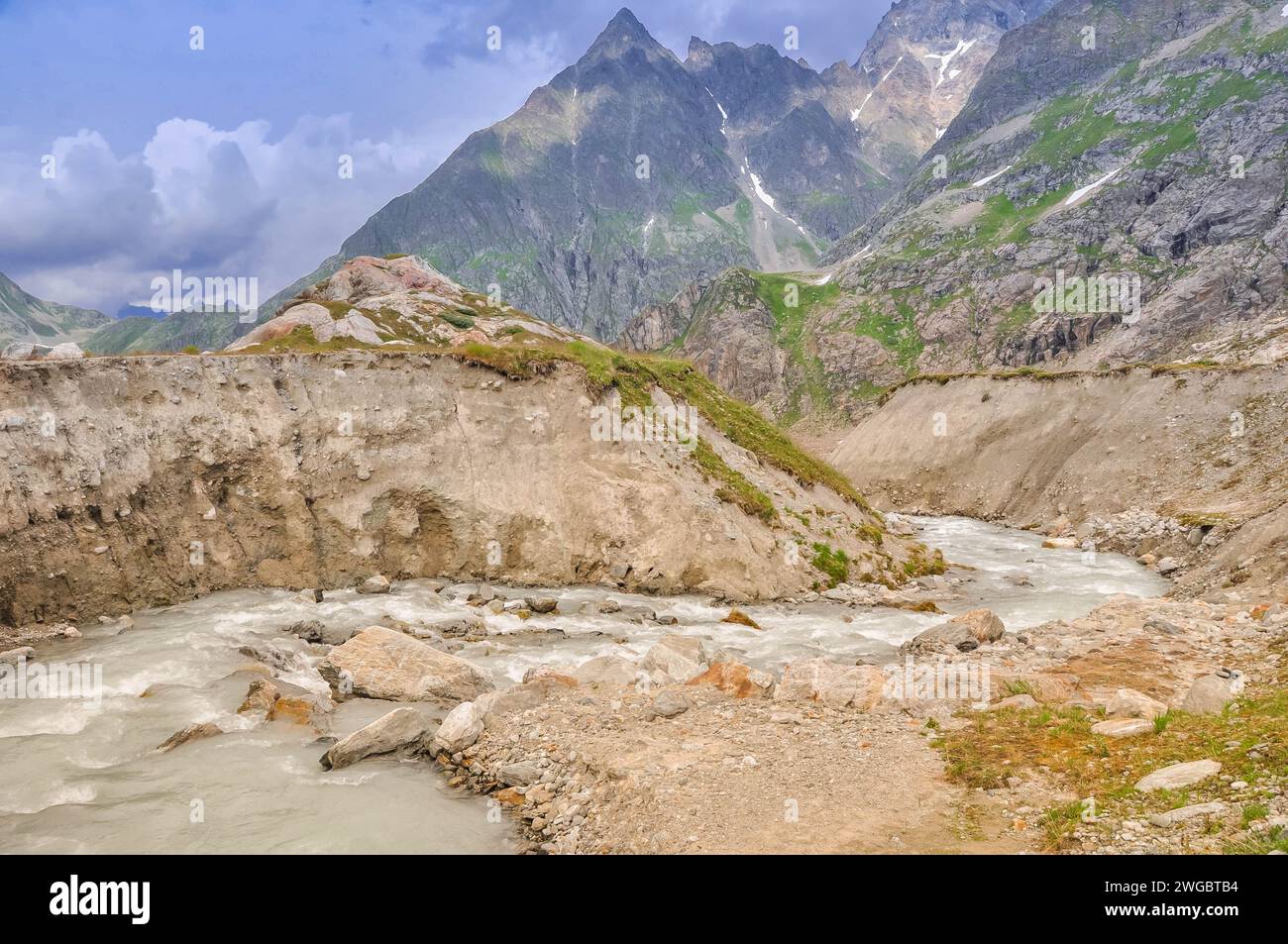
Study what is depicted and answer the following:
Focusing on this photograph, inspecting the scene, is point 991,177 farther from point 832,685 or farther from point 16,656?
point 16,656

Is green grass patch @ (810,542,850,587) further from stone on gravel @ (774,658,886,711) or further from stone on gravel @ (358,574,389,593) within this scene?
stone on gravel @ (358,574,389,593)

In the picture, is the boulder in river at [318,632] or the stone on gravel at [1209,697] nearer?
the stone on gravel at [1209,697]

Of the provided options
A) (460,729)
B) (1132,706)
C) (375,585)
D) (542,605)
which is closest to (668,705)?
(460,729)

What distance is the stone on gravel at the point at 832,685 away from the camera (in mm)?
15852

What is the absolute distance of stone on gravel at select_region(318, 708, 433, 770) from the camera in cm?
1393

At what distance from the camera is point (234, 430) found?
1185 inches

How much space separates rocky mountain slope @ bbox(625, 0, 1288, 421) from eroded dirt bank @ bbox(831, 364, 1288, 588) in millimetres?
37850

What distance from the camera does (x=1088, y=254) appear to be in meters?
136

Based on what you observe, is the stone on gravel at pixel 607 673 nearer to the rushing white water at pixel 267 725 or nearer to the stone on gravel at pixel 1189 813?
the rushing white water at pixel 267 725

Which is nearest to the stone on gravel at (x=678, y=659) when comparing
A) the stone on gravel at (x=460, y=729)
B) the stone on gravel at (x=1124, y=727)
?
the stone on gravel at (x=460, y=729)

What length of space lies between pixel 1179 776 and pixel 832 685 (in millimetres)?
7509

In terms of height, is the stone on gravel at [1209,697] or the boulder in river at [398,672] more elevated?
the stone on gravel at [1209,697]

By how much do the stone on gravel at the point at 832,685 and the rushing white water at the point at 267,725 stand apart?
4.98 meters
